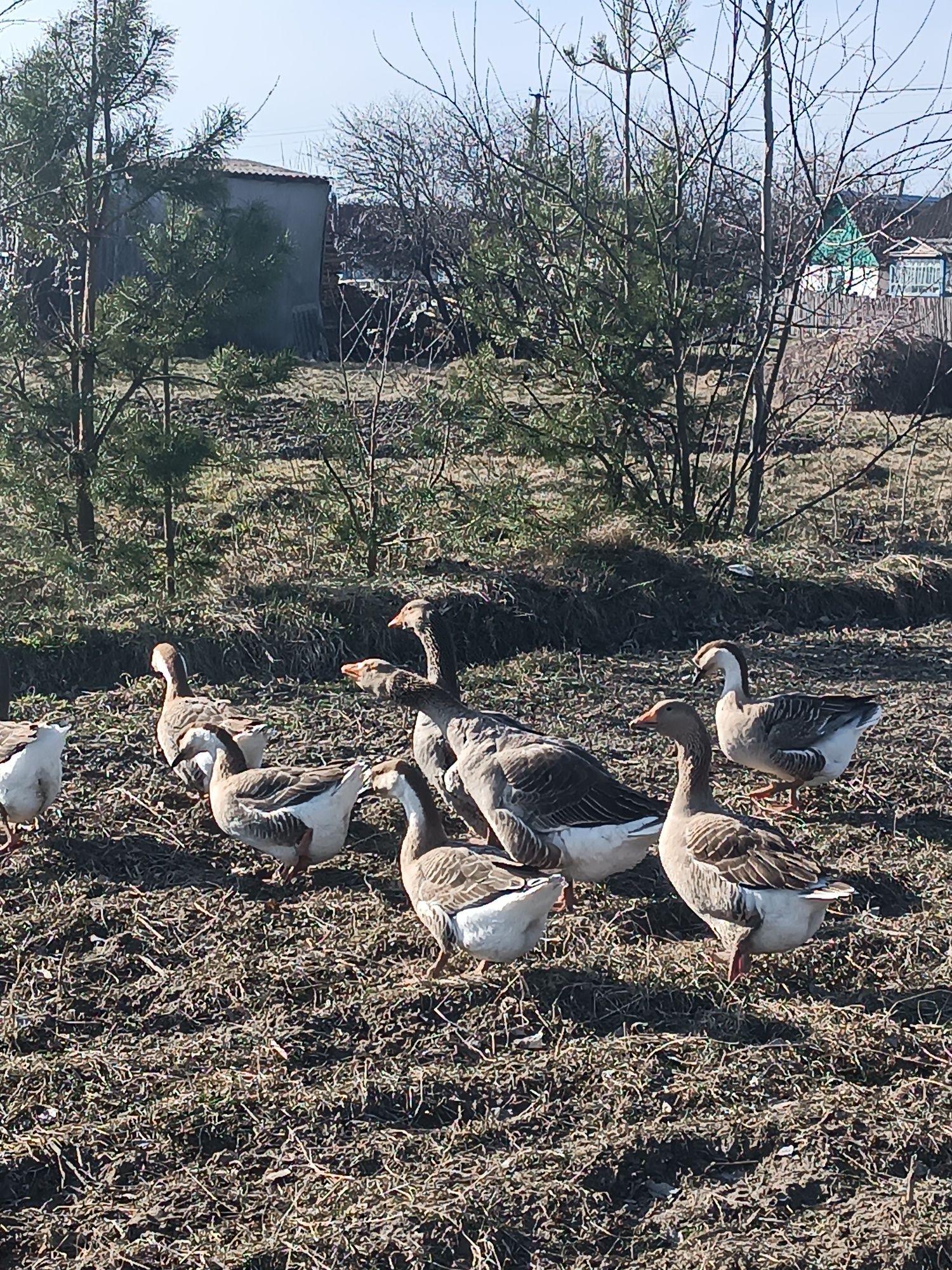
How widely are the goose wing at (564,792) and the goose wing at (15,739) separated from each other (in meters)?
2.39

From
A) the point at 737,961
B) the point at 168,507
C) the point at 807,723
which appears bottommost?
the point at 737,961

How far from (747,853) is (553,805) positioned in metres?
0.94

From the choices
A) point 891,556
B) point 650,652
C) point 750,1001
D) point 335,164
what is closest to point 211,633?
point 650,652

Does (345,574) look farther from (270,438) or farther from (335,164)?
(335,164)

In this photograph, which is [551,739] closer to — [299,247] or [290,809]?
[290,809]

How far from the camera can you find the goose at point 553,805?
5.50 meters

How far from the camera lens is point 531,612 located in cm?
1002

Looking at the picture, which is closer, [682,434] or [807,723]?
[807,723]

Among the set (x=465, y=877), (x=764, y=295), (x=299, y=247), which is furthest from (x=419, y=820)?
(x=299, y=247)

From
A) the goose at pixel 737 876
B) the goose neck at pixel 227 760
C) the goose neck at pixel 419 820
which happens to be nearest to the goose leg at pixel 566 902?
the goose at pixel 737 876

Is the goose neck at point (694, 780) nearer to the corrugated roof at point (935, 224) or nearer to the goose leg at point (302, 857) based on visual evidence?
the goose leg at point (302, 857)

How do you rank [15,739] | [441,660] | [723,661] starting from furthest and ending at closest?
[441,660]
[723,661]
[15,739]

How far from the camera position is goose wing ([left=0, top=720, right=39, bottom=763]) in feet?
20.2

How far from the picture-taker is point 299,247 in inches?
1014
